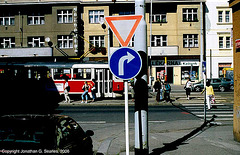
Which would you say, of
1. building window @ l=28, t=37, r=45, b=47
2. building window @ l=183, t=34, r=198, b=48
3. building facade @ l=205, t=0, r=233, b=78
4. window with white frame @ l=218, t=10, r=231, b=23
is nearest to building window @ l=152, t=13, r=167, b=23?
building window @ l=183, t=34, r=198, b=48

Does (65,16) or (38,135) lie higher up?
(65,16)

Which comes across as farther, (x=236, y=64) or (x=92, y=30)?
(x=92, y=30)

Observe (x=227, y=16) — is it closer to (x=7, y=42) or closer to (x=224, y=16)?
(x=224, y=16)

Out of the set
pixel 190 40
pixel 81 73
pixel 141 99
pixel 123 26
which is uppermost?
pixel 190 40

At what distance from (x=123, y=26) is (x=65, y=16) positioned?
32.3 m

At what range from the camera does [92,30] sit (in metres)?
37.2

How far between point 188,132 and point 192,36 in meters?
29.0

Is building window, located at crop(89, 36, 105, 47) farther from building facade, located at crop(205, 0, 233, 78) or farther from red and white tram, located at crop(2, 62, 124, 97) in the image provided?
red and white tram, located at crop(2, 62, 124, 97)

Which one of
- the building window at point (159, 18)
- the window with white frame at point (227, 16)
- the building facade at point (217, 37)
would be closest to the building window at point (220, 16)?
the building facade at point (217, 37)

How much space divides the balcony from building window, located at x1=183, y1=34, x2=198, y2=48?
58.0 ft

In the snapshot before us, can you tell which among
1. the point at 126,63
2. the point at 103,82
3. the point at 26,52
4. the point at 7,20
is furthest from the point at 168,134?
the point at 7,20

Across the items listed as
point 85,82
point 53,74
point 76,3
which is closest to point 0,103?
point 53,74

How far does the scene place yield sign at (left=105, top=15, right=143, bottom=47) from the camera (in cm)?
550

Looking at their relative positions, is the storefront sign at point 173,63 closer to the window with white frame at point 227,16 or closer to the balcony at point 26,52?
the window with white frame at point 227,16
